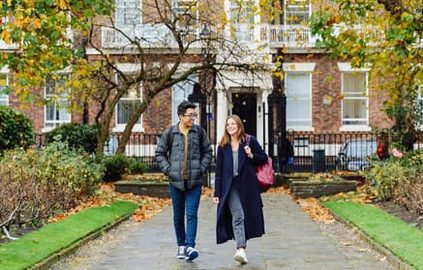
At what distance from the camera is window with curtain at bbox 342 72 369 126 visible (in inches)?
1296

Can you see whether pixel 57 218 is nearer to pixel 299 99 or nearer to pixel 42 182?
pixel 42 182

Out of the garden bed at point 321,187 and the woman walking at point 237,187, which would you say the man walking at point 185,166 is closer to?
the woman walking at point 237,187

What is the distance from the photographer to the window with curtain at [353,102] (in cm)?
3291

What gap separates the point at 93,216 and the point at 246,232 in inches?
201

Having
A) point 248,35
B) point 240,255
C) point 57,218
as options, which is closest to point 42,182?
point 57,218

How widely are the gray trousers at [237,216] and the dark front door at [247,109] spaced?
2248cm

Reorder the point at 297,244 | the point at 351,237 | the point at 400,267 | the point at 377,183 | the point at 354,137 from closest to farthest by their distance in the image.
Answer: the point at 400,267
the point at 297,244
the point at 351,237
the point at 377,183
the point at 354,137

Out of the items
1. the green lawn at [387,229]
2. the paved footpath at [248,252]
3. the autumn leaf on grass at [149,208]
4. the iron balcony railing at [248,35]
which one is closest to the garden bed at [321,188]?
the green lawn at [387,229]

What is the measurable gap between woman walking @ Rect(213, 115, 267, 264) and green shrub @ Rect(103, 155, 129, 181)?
42.7ft

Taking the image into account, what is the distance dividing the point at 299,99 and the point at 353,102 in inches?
92.4

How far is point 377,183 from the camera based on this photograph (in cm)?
1752

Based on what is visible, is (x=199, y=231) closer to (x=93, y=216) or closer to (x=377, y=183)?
(x=93, y=216)

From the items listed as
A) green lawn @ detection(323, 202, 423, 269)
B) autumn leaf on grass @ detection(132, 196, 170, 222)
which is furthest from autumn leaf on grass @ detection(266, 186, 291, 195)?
green lawn @ detection(323, 202, 423, 269)

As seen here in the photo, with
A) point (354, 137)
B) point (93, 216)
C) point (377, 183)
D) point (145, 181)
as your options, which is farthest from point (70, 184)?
point (354, 137)
